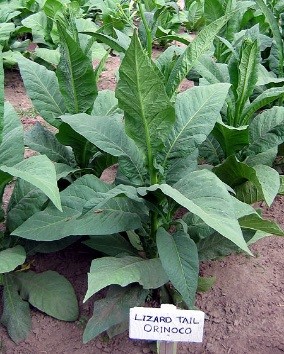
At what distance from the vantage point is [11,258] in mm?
2309

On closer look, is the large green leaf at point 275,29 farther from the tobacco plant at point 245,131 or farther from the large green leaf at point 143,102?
the large green leaf at point 143,102

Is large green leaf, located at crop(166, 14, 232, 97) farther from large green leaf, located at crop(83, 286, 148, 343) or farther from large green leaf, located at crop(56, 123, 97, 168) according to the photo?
large green leaf, located at crop(83, 286, 148, 343)

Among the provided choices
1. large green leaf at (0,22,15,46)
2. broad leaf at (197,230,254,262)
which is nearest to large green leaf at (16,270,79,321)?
broad leaf at (197,230,254,262)

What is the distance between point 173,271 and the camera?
83.1 inches

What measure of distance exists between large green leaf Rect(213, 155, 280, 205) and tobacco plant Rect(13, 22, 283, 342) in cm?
30

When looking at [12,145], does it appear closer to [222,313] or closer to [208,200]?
[208,200]

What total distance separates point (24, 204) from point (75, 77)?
693 mm

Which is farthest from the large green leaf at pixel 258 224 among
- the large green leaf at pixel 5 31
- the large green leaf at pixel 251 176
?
the large green leaf at pixel 5 31

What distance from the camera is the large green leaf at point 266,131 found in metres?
2.98

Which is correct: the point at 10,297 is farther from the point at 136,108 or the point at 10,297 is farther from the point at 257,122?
the point at 257,122

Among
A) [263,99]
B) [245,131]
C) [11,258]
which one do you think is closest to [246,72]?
[263,99]

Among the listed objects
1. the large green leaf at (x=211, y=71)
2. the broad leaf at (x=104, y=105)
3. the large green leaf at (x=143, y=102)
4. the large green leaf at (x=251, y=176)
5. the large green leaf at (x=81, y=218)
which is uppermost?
the large green leaf at (x=143, y=102)

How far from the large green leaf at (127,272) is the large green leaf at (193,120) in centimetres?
46

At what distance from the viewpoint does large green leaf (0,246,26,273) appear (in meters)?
2.25
